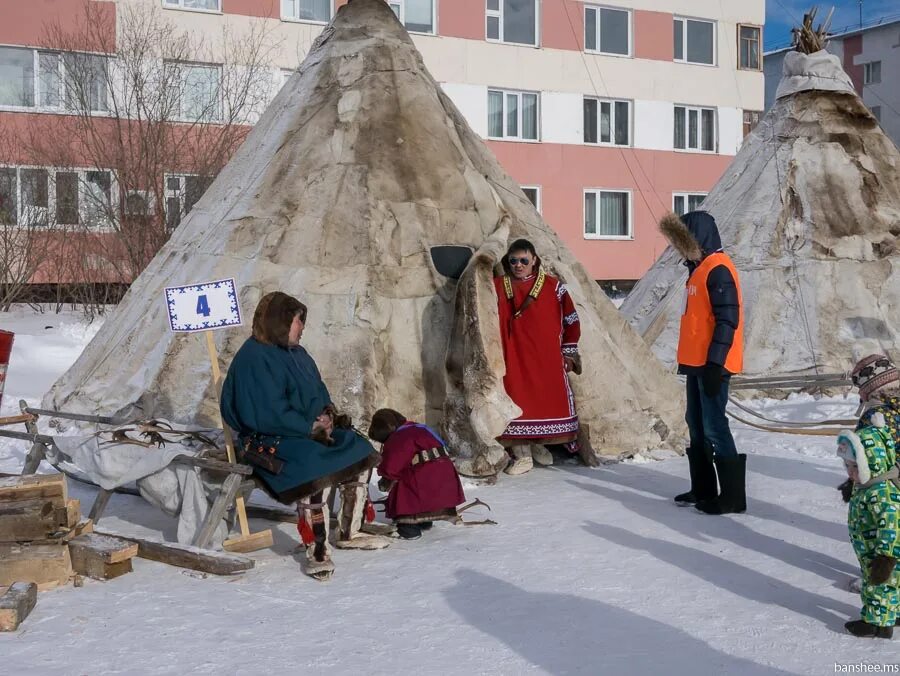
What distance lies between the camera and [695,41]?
21.0 metres

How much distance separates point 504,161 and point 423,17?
2969 millimetres

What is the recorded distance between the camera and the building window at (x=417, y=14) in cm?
1816

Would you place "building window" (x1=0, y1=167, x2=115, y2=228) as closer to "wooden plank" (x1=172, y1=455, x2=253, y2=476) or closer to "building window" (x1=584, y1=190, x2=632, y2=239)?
"building window" (x1=584, y1=190, x2=632, y2=239)

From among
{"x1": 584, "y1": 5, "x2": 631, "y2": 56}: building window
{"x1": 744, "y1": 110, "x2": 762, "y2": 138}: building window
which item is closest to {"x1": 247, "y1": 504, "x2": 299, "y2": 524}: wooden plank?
{"x1": 584, "y1": 5, "x2": 631, "y2": 56}: building window

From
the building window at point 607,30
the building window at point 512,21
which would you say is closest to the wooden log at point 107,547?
the building window at point 512,21

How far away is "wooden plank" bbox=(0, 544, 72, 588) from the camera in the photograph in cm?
448

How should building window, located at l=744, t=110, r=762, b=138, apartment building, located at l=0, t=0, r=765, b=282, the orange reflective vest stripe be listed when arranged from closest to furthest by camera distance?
the orange reflective vest stripe, apartment building, located at l=0, t=0, r=765, b=282, building window, located at l=744, t=110, r=762, b=138

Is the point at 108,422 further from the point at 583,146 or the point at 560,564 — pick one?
the point at 583,146

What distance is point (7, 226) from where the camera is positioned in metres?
13.6

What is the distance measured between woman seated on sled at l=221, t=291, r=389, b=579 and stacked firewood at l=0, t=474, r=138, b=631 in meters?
0.75

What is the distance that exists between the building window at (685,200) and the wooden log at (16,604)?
59.2 feet

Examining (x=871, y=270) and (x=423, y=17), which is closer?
(x=871, y=270)

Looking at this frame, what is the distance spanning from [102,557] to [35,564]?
0.28 m

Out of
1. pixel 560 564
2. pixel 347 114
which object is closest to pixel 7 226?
pixel 347 114
